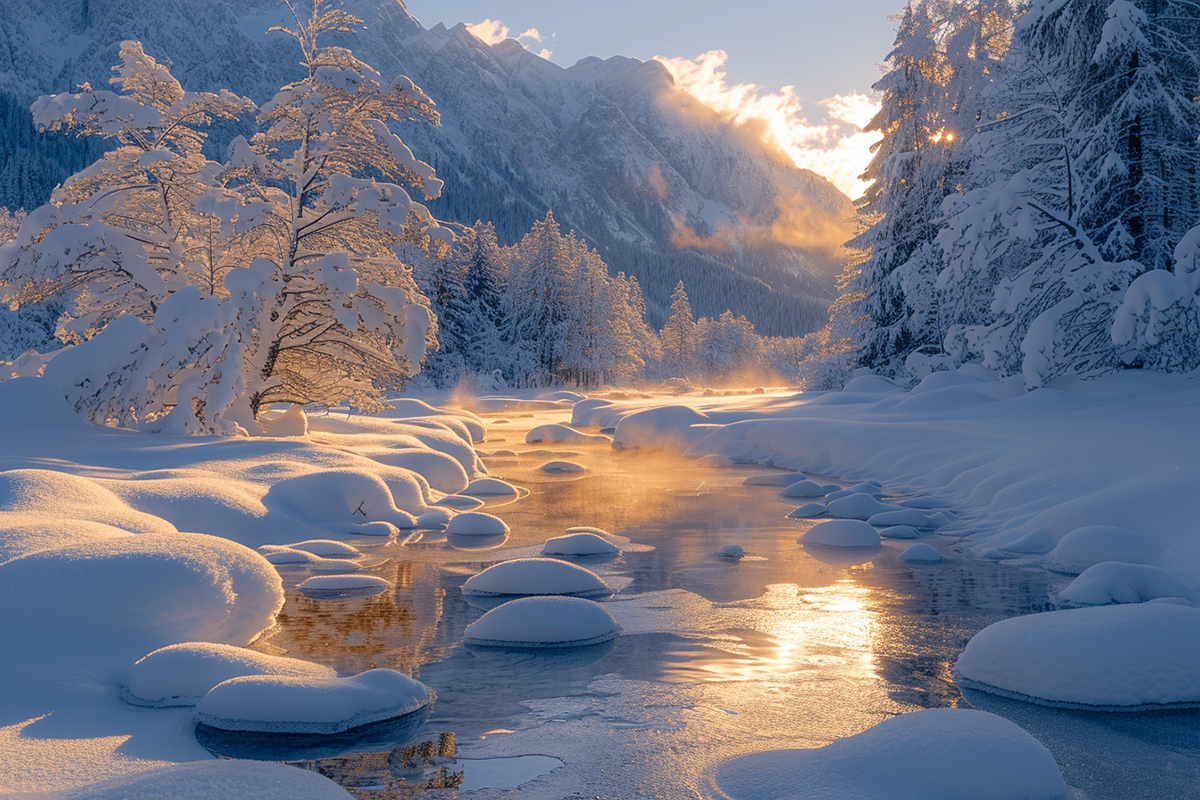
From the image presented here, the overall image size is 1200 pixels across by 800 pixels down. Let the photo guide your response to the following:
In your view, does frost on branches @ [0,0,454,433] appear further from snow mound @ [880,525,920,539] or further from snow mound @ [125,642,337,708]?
snow mound @ [125,642,337,708]

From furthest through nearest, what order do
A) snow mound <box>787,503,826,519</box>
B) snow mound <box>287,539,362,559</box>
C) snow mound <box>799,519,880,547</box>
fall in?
snow mound <box>787,503,826,519</box> → snow mound <box>799,519,880,547</box> → snow mound <box>287,539,362,559</box>

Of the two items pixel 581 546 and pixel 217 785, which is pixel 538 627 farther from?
pixel 217 785

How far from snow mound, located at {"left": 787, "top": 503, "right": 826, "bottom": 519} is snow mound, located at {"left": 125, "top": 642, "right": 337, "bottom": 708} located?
835 cm

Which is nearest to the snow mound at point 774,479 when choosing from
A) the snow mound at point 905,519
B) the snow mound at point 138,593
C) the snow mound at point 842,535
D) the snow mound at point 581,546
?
the snow mound at point 905,519

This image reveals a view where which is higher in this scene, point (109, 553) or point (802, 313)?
point (802, 313)

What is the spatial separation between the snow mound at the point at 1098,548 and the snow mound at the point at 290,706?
724 centimetres

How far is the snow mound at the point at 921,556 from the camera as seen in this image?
→ 9.85m

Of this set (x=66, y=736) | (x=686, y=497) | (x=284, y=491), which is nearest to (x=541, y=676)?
(x=66, y=736)

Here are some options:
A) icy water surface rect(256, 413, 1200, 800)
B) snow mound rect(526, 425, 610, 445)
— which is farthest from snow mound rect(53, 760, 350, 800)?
snow mound rect(526, 425, 610, 445)

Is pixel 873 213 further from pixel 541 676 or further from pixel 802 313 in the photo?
pixel 802 313

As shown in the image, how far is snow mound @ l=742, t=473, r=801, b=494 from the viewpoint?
16.4 meters

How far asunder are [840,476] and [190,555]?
12649mm

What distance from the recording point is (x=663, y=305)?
160 m

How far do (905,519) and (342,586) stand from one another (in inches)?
289
